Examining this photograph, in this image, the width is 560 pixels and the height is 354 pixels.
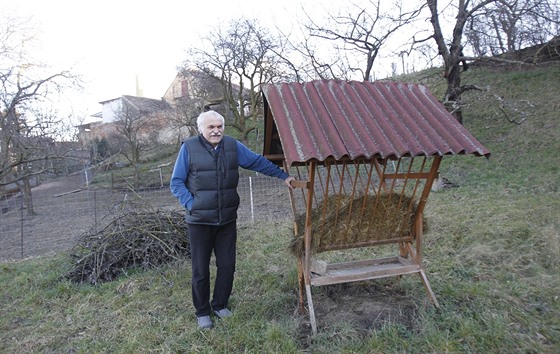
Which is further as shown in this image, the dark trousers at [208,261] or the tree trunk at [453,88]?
the tree trunk at [453,88]

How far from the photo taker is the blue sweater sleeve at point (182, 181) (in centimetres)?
297

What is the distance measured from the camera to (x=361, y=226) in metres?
3.16

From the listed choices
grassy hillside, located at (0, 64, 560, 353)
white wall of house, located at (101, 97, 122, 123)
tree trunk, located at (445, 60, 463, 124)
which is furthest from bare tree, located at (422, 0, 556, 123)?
white wall of house, located at (101, 97, 122, 123)

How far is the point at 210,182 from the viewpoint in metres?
2.99

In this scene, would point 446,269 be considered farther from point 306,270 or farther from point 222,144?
point 222,144

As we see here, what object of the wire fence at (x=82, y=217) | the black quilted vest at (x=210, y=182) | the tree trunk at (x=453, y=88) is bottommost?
the wire fence at (x=82, y=217)

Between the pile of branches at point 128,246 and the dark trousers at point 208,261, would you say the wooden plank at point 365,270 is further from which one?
the pile of branches at point 128,246

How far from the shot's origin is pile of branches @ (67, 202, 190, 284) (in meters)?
4.69

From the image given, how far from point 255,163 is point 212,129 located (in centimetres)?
51

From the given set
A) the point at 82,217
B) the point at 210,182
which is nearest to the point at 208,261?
the point at 210,182

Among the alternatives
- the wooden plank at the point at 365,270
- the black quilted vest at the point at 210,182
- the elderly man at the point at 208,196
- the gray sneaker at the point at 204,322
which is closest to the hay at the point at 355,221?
the wooden plank at the point at 365,270

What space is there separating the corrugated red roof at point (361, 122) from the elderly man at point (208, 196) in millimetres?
527

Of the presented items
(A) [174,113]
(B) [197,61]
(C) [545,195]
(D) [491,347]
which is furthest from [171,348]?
(A) [174,113]

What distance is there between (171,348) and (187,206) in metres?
1.09
